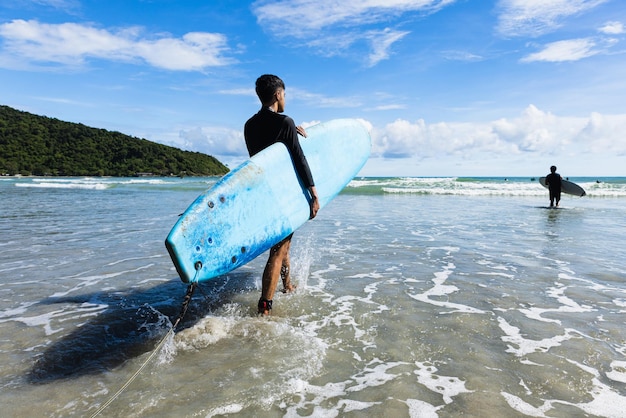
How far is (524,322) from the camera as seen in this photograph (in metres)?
3.26

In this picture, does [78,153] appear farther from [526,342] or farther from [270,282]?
[526,342]

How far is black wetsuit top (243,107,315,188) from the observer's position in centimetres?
357

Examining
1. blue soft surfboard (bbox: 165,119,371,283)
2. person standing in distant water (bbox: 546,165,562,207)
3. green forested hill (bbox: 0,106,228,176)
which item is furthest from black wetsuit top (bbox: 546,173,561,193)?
green forested hill (bbox: 0,106,228,176)

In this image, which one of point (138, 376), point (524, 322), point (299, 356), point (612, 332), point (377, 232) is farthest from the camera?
point (377, 232)

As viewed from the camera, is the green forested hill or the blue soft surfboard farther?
the green forested hill

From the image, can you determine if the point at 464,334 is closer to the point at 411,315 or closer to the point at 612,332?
the point at 411,315

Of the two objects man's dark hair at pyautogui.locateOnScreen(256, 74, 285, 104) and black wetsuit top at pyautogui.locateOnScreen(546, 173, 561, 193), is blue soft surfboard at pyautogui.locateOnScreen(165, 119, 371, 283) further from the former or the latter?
black wetsuit top at pyautogui.locateOnScreen(546, 173, 561, 193)

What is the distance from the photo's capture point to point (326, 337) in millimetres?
2977

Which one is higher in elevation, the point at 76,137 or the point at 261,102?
the point at 76,137

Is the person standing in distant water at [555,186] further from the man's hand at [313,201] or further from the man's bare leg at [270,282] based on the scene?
the man's bare leg at [270,282]

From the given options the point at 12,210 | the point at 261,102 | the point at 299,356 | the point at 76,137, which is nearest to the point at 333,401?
the point at 299,356

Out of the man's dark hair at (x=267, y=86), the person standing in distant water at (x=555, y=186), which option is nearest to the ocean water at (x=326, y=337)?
the man's dark hair at (x=267, y=86)

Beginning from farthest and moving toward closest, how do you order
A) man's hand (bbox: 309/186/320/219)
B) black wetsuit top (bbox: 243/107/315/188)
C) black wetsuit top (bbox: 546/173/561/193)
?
black wetsuit top (bbox: 546/173/561/193)
man's hand (bbox: 309/186/320/219)
black wetsuit top (bbox: 243/107/315/188)

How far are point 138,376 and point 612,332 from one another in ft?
11.5
